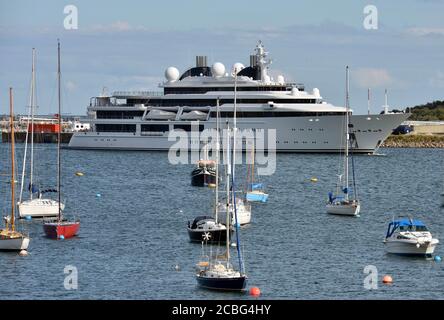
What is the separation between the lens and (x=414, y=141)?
6304 inches

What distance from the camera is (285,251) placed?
148ft

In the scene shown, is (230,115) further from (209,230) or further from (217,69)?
(209,230)

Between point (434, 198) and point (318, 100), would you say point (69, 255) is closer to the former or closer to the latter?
point (434, 198)

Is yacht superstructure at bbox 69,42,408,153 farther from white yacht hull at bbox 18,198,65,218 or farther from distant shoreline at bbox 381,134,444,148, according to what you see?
white yacht hull at bbox 18,198,65,218

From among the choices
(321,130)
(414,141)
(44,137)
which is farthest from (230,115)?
(44,137)

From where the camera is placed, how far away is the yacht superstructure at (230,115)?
4552 inches

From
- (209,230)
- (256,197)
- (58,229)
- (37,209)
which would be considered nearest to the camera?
(209,230)

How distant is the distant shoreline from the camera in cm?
15800

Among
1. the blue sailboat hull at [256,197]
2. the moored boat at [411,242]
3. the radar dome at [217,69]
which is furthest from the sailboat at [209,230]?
the radar dome at [217,69]

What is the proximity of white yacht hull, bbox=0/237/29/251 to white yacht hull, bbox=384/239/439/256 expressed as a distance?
47.3 ft

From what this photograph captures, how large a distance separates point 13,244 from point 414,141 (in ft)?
402

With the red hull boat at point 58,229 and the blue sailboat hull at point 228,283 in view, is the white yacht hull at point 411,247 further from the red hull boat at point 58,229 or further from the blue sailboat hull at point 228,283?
the red hull boat at point 58,229

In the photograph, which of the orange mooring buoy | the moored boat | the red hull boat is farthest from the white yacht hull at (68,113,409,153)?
the orange mooring buoy
